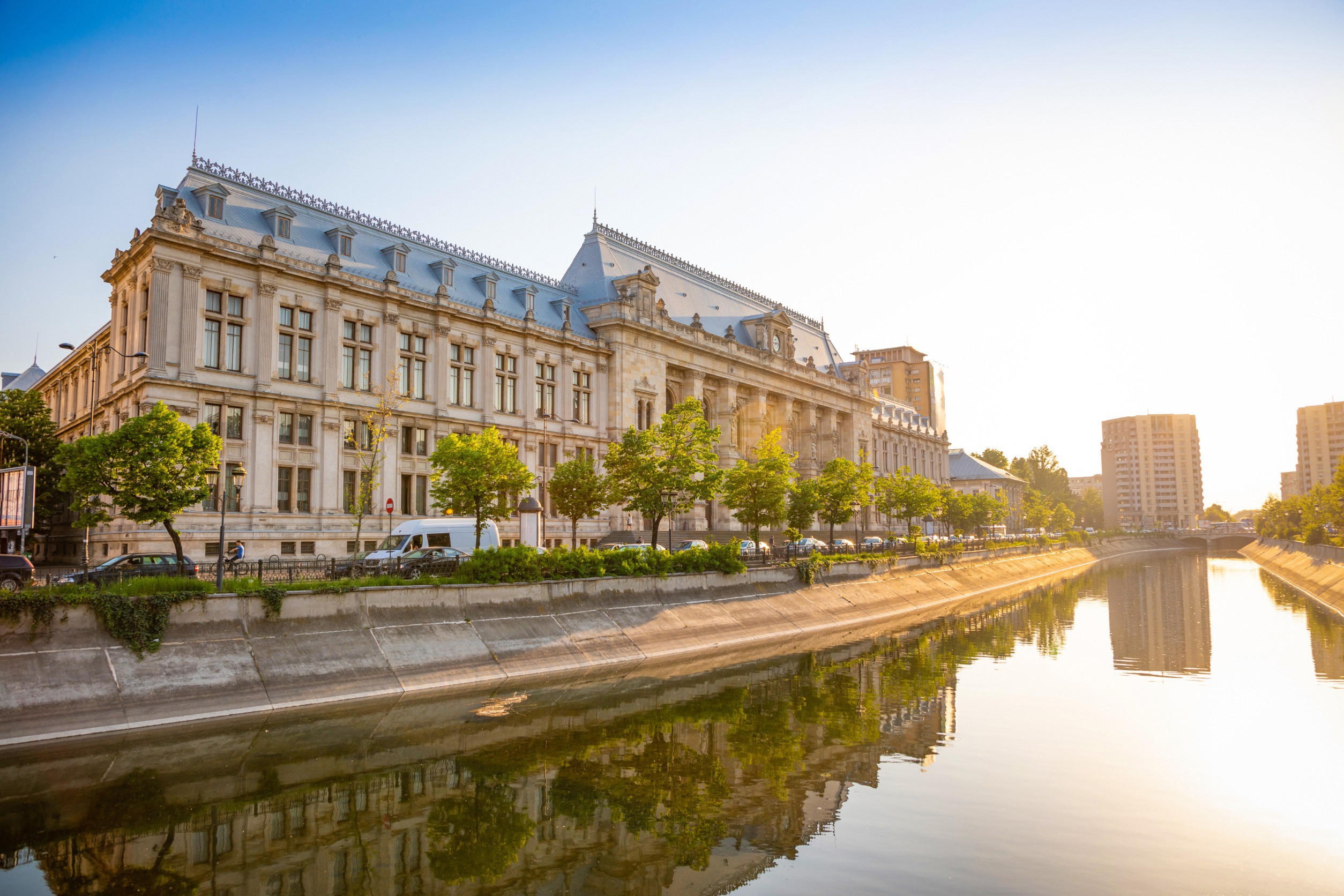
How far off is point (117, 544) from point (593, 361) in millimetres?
36503

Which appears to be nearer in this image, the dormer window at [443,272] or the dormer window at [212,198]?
the dormer window at [212,198]

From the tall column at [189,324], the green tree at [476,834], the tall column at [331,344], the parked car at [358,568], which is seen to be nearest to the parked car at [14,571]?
the parked car at [358,568]

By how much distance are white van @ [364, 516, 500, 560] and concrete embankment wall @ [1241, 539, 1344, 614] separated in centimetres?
5463

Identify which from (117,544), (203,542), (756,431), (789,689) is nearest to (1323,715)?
(789,689)

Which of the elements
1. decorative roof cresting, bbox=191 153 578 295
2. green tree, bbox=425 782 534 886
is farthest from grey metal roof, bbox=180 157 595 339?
green tree, bbox=425 782 534 886

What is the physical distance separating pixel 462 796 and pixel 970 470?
15993cm

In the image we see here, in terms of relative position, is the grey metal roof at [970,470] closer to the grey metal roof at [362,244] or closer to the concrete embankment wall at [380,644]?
the grey metal roof at [362,244]

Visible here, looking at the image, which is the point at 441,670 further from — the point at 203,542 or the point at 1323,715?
the point at 1323,715

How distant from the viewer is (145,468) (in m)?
31.2

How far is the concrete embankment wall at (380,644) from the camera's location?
71.6 feet

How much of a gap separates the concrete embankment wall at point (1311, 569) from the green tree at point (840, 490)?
107 ft

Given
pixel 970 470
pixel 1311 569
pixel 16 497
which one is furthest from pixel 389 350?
pixel 970 470

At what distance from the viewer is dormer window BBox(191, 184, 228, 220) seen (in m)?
47.5

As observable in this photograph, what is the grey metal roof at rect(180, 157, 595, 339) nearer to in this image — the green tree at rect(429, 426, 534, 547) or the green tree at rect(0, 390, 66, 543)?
the green tree at rect(429, 426, 534, 547)
